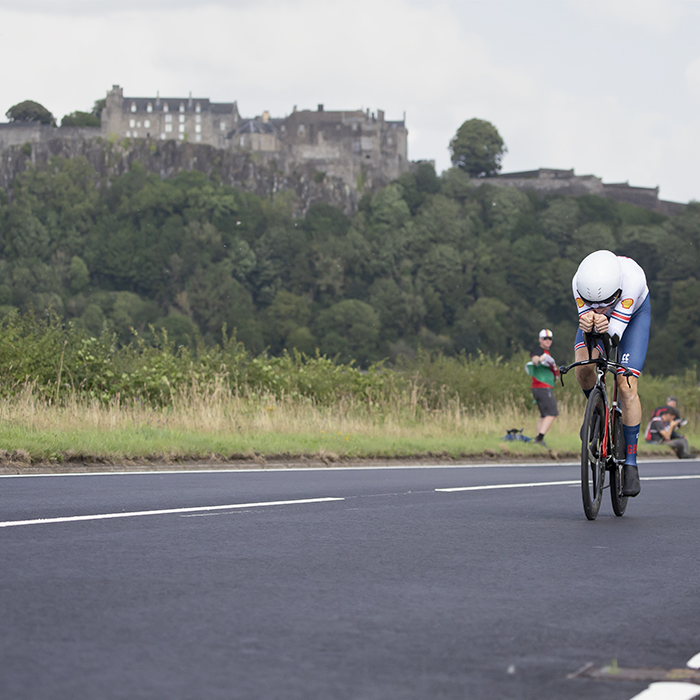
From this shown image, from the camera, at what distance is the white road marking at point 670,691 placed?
3406mm

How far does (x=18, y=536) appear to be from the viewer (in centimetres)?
595

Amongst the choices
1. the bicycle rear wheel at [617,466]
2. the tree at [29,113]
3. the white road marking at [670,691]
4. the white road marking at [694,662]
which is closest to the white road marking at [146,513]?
the bicycle rear wheel at [617,466]

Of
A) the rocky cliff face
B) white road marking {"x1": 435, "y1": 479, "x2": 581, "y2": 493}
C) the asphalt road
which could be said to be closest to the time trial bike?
the asphalt road

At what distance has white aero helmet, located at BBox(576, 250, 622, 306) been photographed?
7.59m

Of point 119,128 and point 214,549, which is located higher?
point 119,128

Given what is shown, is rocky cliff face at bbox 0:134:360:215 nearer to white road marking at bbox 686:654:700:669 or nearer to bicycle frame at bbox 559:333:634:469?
bicycle frame at bbox 559:333:634:469

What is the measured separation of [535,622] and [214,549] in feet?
6.48

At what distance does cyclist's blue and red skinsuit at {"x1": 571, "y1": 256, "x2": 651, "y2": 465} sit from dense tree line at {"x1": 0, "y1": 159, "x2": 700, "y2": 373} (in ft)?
403

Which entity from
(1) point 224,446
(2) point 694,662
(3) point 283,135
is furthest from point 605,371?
(3) point 283,135

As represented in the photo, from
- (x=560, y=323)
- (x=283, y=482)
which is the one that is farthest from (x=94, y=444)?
(x=560, y=323)

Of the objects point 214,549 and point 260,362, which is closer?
point 214,549

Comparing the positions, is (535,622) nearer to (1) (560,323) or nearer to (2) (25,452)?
(2) (25,452)

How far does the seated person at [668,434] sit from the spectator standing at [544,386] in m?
Result: 3.06

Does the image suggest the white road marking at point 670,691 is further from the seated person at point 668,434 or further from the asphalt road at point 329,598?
the seated person at point 668,434
